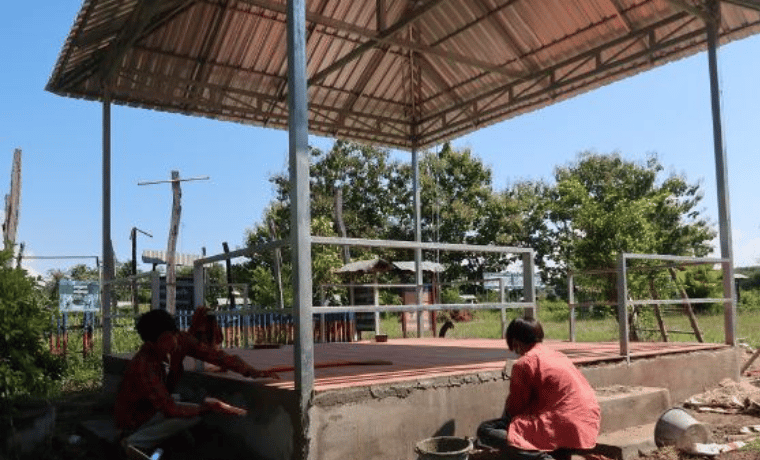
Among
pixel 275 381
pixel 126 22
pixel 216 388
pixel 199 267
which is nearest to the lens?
pixel 275 381

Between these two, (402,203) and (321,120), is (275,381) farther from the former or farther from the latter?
(402,203)

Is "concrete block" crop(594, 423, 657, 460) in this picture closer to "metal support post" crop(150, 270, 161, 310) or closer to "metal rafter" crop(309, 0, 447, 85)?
"metal support post" crop(150, 270, 161, 310)

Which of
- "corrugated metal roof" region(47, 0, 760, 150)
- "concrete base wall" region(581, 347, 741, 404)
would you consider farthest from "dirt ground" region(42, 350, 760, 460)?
"corrugated metal roof" region(47, 0, 760, 150)

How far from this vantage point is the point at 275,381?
4758 millimetres

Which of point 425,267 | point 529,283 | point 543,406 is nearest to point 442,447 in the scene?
point 543,406

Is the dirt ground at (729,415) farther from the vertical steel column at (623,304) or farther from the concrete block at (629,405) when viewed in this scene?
the vertical steel column at (623,304)

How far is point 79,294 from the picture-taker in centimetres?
1512

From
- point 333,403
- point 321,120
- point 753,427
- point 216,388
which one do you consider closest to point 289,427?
point 333,403

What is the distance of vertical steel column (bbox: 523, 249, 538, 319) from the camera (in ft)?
19.4

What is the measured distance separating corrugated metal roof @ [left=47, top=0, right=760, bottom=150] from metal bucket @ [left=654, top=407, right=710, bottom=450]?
5.06 meters

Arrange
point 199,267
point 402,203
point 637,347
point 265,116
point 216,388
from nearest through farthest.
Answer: point 216,388 < point 199,267 < point 637,347 < point 265,116 < point 402,203

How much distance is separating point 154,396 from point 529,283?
3.39 m

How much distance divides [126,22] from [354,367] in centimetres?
521

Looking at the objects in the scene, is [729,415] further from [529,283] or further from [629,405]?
[529,283]
